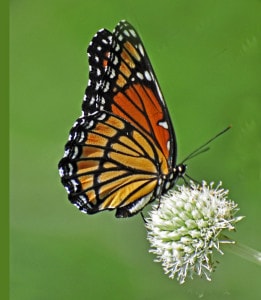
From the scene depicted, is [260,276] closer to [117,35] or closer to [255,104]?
[255,104]

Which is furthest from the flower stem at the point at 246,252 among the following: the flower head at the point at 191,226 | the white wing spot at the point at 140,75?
the white wing spot at the point at 140,75

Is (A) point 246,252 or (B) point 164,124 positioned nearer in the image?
(A) point 246,252

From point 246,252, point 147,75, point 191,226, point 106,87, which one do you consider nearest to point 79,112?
point 106,87

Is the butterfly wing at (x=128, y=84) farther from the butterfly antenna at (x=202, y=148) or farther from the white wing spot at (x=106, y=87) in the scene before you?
the butterfly antenna at (x=202, y=148)

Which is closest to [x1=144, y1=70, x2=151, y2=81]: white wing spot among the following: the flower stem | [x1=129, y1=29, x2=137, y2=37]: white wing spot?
[x1=129, y1=29, x2=137, y2=37]: white wing spot

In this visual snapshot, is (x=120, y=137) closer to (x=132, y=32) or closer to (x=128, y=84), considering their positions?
(x=128, y=84)

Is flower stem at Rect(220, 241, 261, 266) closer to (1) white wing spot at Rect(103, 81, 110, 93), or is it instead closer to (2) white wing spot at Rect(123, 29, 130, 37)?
(1) white wing spot at Rect(103, 81, 110, 93)

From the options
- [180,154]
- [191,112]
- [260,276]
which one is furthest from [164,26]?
[260,276]
